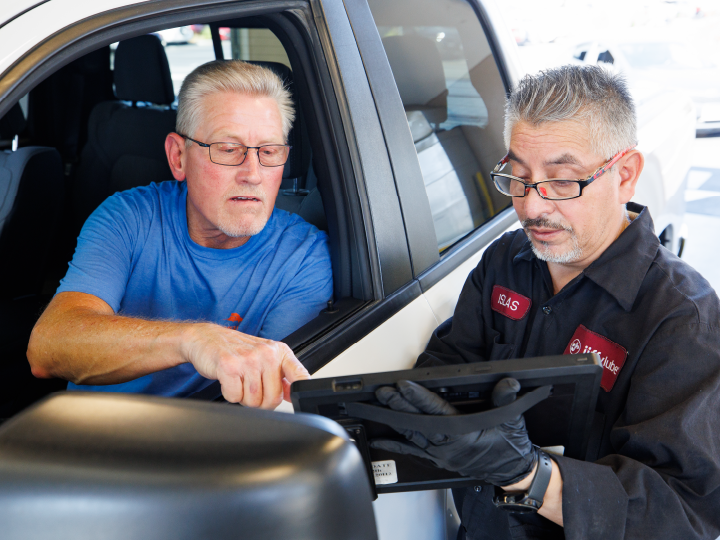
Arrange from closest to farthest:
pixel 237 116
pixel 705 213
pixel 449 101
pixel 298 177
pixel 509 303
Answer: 1. pixel 509 303
2. pixel 237 116
3. pixel 298 177
4. pixel 449 101
5. pixel 705 213

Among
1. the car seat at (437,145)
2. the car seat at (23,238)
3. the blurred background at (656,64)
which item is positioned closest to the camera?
the car seat at (437,145)

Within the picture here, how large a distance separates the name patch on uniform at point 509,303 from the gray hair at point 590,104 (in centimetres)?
39

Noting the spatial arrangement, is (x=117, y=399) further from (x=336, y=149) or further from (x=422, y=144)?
(x=422, y=144)

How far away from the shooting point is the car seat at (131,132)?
8.98ft

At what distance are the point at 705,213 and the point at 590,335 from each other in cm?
495

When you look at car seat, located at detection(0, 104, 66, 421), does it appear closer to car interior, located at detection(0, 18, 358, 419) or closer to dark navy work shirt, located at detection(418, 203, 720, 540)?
car interior, located at detection(0, 18, 358, 419)

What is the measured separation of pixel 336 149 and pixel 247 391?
2.00ft

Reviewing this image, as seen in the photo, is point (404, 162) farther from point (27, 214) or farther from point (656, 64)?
point (656, 64)

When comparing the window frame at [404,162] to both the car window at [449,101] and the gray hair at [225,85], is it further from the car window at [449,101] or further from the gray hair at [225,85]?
the gray hair at [225,85]

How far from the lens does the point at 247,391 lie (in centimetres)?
106

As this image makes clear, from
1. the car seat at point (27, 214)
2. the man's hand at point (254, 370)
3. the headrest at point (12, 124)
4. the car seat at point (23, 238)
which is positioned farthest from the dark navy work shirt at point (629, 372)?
the headrest at point (12, 124)

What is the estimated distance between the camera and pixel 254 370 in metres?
1.06

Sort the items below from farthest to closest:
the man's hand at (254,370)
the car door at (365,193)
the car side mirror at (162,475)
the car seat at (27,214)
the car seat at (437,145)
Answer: the car seat at (27,214) < the car seat at (437,145) < the car door at (365,193) < the man's hand at (254,370) < the car side mirror at (162,475)

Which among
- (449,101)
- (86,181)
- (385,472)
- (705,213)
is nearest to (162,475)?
(385,472)
